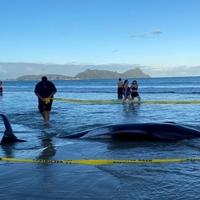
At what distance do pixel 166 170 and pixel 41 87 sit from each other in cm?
1093

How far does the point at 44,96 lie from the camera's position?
18.4 m

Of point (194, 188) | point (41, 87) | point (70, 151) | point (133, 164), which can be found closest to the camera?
point (194, 188)

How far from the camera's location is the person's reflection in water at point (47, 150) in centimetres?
1030

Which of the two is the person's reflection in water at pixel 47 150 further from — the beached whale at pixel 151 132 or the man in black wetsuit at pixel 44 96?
the man in black wetsuit at pixel 44 96

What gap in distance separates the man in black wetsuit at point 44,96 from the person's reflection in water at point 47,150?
5.17m

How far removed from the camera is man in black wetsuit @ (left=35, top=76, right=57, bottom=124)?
18203 millimetres

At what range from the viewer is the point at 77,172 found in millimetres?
8367

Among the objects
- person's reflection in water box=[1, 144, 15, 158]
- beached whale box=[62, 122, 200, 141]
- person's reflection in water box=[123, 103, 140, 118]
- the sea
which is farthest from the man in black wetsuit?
person's reflection in water box=[1, 144, 15, 158]

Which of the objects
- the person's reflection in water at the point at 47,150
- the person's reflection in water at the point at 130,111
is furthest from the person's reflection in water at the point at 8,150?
the person's reflection in water at the point at 130,111

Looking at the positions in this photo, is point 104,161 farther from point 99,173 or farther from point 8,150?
point 8,150

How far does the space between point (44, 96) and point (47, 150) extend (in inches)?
293

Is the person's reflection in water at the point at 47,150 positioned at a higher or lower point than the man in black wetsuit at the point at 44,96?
lower

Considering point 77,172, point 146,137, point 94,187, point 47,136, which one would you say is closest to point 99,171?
point 77,172

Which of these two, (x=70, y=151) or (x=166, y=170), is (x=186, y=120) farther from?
(x=166, y=170)
